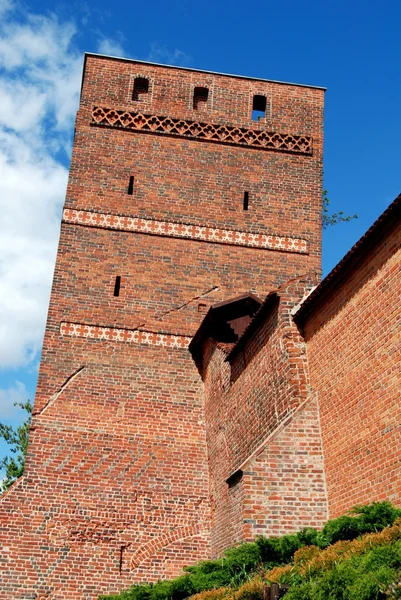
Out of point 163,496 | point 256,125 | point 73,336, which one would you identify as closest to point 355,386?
point 163,496

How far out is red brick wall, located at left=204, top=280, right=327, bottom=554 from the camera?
859 centimetres

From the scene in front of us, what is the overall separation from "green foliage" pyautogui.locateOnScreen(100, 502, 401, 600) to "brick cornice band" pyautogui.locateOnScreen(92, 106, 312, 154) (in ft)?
33.2

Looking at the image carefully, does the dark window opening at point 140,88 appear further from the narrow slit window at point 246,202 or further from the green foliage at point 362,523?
the green foliage at point 362,523

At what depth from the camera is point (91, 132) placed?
15328mm

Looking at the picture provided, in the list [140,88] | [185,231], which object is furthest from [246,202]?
[140,88]

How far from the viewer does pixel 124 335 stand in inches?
532

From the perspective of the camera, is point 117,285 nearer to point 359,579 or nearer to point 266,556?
point 266,556

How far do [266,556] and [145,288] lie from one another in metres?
7.45

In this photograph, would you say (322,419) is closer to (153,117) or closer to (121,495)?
(121,495)

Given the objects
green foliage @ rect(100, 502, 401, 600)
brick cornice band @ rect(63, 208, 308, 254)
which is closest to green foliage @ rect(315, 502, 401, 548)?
green foliage @ rect(100, 502, 401, 600)

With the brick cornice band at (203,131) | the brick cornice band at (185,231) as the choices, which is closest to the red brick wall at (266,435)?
the brick cornice band at (185,231)

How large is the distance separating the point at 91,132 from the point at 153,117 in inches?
57.8

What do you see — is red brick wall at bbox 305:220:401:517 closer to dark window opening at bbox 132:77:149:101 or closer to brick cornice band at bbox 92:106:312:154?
brick cornice band at bbox 92:106:312:154

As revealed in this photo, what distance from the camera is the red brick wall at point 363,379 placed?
7.45m
